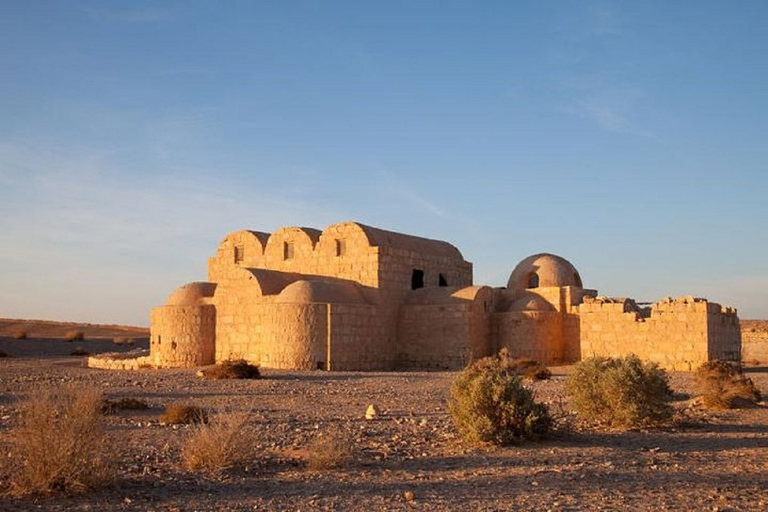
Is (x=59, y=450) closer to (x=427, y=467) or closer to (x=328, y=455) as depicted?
(x=328, y=455)

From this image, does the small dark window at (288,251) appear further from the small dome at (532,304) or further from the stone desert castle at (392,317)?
the small dome at (532,304)

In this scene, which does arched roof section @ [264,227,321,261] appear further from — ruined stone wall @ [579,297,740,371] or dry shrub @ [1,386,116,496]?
dry shrub @ [1,386,116,496]

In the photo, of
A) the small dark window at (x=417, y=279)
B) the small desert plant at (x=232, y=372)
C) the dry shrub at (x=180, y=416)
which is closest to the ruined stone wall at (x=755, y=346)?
the small dark window at (x=417, y=279)

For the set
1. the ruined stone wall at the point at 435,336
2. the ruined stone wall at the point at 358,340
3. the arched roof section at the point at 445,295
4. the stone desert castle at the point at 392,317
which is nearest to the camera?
the stone desert castle at the point at 392,317

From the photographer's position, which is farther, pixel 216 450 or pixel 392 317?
pixel 392 317

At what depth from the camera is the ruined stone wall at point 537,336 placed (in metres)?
26.6

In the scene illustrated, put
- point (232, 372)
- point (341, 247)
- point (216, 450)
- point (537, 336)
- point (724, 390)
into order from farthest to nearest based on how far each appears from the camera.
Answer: point (341, 247) < point (537, 336) < point (232, 372) < point (724, 390) < point (216, 450)

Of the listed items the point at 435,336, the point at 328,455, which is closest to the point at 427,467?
the point at 328,455

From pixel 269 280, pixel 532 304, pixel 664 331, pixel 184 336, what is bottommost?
pixel 184 336

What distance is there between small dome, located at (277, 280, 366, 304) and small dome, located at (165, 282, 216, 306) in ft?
14.0

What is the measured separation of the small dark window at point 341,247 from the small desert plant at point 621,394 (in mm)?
17356

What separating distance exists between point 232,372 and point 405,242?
1144 cm

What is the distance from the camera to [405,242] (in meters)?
29.2

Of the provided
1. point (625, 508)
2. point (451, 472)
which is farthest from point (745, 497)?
point (451, 472)
